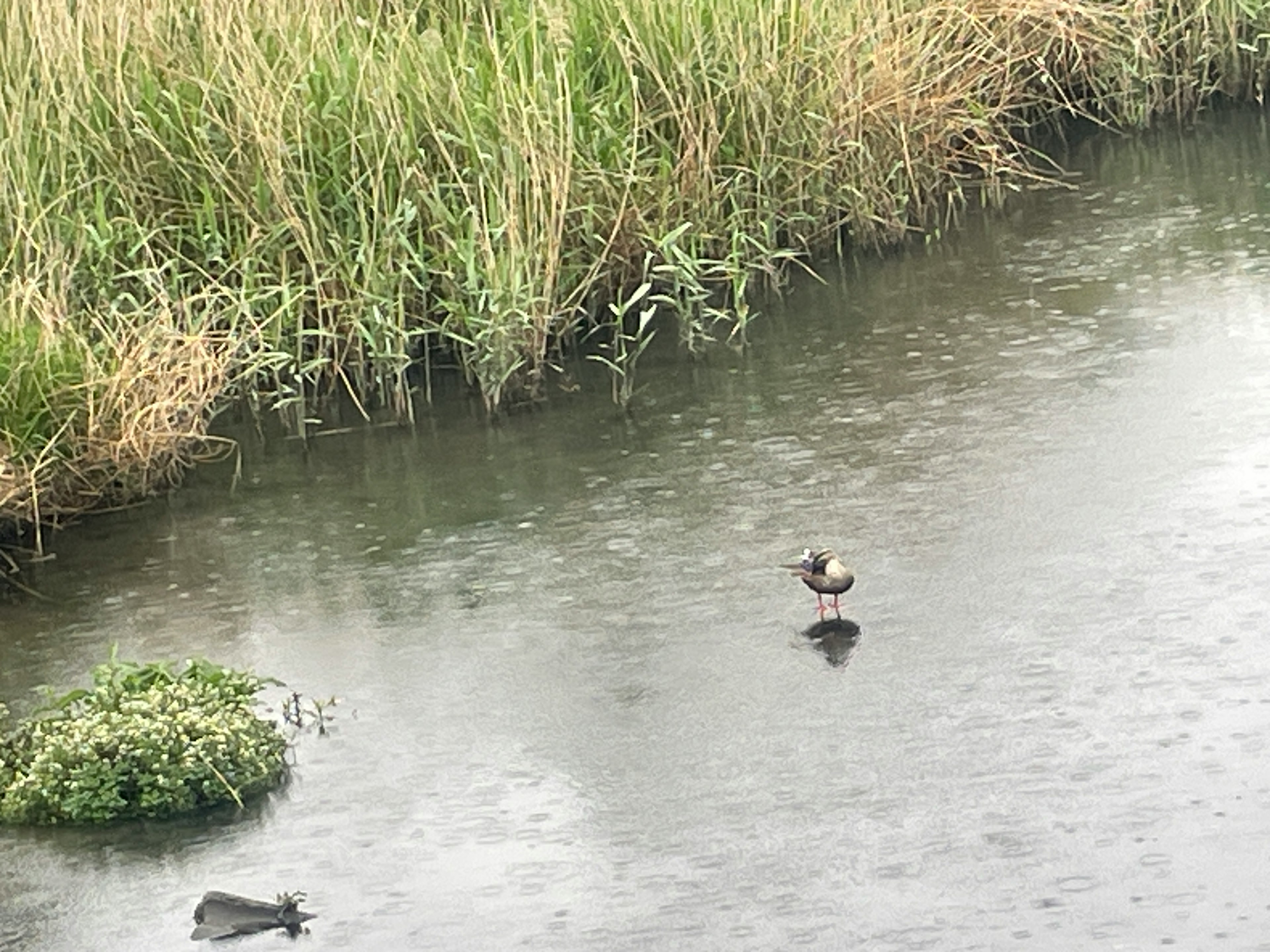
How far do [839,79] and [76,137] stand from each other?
3737 mm

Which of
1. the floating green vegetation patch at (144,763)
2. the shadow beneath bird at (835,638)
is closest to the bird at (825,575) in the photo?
the shadow beneath bird at (835,638)

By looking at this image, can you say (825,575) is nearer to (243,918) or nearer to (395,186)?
(243,918)

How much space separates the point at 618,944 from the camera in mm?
5699

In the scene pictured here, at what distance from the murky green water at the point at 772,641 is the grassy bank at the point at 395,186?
43 centimetres

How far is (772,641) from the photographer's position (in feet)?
24.7

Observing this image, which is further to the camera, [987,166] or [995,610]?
[987,166]

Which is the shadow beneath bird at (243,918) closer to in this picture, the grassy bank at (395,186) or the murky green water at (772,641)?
the murky green water at (772,641)

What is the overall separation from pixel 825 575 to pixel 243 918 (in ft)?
7.82

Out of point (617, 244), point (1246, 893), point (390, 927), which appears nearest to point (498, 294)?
point (617, 244)

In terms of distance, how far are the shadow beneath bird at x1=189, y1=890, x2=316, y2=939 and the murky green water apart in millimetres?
57

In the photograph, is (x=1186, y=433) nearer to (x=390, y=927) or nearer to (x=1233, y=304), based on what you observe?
(x=1233, y=304)

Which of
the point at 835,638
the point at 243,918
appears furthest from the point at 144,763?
the point at 835,638

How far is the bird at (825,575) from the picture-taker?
7.50 m

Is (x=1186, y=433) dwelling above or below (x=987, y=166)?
below
